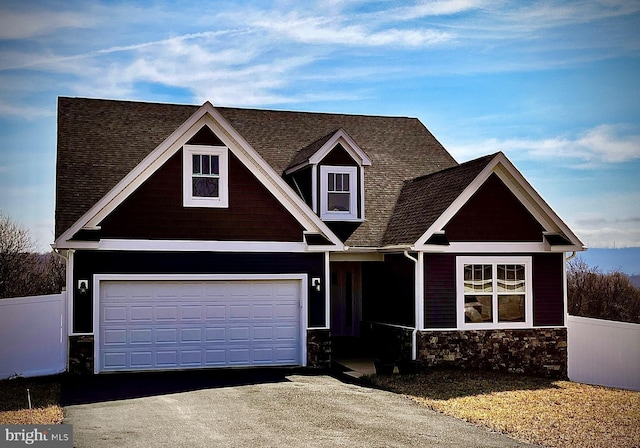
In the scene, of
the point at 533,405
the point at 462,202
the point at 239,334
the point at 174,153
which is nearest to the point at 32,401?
the point at 239,334

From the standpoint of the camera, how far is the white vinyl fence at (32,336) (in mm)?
17453

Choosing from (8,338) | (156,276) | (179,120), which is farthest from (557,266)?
(8,338)

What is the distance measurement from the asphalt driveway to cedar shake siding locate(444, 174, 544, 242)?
18.4 ft

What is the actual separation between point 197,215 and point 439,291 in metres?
6.73

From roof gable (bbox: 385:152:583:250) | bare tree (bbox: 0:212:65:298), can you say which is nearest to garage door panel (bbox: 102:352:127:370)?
roof gable (bbox: 385:152:583:250)

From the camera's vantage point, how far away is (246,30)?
22.5 m

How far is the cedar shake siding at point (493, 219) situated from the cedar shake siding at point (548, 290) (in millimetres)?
730

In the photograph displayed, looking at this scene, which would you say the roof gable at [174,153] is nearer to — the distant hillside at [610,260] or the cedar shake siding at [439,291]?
the cedar shake siding at [439,291]

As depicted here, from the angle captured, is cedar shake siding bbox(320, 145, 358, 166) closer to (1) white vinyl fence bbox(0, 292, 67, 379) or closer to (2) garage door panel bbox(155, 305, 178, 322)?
(2) garage door panel bbox(155, 305, 178, 322)

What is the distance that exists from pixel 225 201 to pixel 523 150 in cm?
1186

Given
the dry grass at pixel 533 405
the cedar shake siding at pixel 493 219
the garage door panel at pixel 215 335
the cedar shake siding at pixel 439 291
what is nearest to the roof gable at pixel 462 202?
the cedar shake siding at pixel 493 219

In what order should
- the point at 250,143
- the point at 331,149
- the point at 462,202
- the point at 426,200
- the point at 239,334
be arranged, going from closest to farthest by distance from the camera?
the point at 239,334 → the point at 462,202 → the point at 426,200 → the point at 331,149 → the point at 250,143

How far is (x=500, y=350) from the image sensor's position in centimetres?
1972

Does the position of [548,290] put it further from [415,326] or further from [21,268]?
[21,268]
